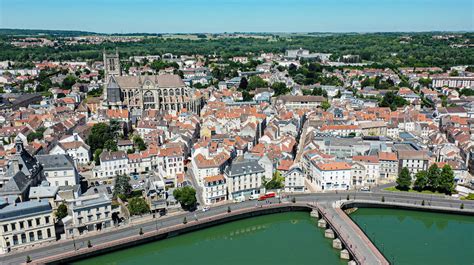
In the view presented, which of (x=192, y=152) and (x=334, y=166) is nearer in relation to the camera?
(x=334, y=166)

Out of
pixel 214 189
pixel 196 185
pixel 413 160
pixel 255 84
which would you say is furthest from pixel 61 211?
pixel 255 84

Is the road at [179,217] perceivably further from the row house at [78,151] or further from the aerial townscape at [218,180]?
the row house at [78,151]

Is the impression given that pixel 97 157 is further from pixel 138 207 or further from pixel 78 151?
pixel 138 207

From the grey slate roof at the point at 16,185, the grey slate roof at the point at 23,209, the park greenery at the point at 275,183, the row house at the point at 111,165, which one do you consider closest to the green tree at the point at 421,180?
the park greenery at the point at 275,183

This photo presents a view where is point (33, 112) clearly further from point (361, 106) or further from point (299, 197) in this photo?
point (361, 106)

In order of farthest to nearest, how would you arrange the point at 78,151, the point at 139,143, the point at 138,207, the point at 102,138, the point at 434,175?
the point at 102,138 < the point at 139,143 < the point at 78,151 < the point at 434,175 < the point at 138,207

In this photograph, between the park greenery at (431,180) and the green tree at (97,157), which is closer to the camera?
the park greenery at (431,180)

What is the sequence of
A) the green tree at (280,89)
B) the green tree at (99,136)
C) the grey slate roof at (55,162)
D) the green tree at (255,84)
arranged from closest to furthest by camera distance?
1. the grey slate roof at (55,162)
2. the green tree at (99,136)
3. the green tree at (280,89)
4. the green tree at (255,84)
